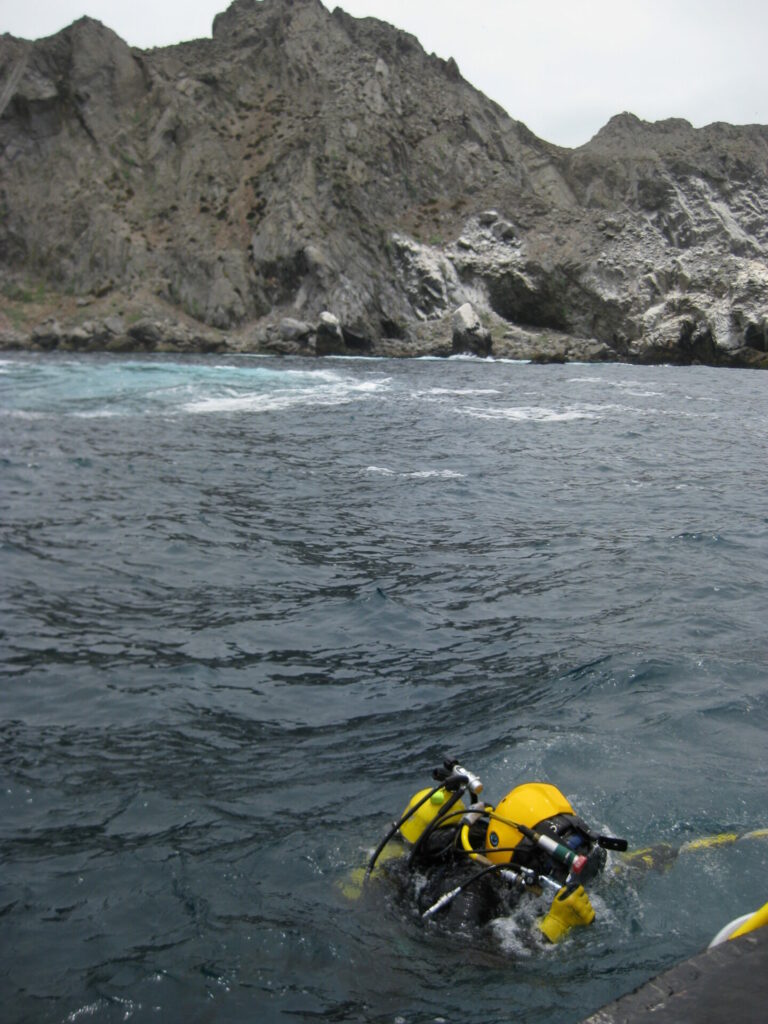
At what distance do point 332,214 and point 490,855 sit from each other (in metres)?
58.3

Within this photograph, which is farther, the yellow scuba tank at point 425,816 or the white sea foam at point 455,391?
the white sea foam at point 455,391

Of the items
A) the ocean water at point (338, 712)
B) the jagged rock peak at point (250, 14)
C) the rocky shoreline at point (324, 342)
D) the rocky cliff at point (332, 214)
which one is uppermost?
the jagged rock peak at point (250, 14)

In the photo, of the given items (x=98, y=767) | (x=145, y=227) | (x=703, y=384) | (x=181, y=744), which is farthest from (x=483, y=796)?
(x=145, y=227)

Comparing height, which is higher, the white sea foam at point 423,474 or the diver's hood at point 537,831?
the white sea foam at point 423,474

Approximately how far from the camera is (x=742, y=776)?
622 centimetres

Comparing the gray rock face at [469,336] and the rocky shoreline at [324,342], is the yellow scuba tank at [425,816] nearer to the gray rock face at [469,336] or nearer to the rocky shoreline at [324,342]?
the rocky shoreline at [324,342]

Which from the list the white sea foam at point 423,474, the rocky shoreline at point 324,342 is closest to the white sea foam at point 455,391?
the white sea foam at point 423,474

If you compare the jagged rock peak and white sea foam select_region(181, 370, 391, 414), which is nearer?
white sea foam select_region(181, 370, 391, 414)

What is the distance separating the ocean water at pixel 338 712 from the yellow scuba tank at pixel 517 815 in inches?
17.3

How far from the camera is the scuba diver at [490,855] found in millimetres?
4441

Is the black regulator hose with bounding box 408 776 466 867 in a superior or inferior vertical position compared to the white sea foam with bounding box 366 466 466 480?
inferior

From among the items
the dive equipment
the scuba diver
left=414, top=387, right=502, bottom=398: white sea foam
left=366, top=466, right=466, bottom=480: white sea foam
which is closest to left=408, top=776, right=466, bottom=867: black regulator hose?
the scuba diver

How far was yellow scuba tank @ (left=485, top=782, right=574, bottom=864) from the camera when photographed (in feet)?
15.1

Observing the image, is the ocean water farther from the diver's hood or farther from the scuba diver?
the diver's hood
